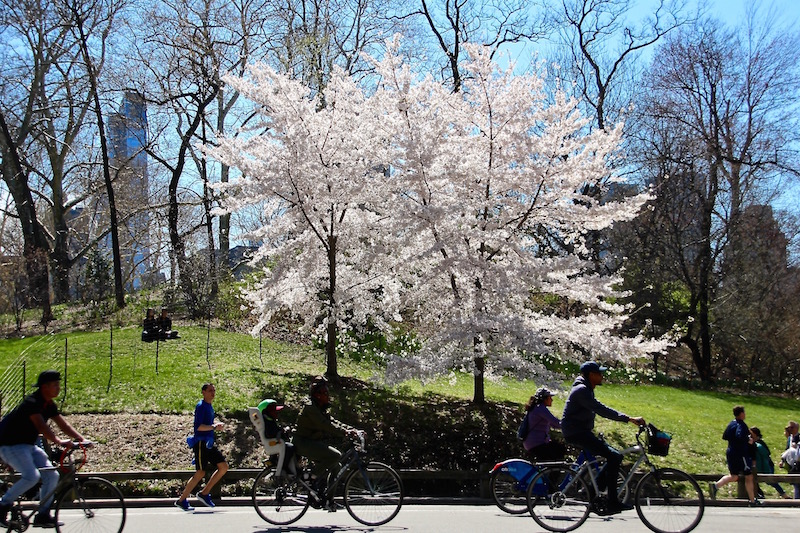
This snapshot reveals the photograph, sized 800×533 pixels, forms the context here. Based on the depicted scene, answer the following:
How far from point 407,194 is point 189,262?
1528cm

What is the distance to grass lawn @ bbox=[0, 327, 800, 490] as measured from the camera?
49.1 feet

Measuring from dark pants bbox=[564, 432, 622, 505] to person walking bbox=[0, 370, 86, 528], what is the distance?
17.6ft

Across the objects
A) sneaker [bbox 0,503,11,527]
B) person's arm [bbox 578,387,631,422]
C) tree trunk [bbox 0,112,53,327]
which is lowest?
sneaker [bbox 0,503,11,527]

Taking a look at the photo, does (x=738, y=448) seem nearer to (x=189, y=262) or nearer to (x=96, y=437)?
(x=96, y=437)

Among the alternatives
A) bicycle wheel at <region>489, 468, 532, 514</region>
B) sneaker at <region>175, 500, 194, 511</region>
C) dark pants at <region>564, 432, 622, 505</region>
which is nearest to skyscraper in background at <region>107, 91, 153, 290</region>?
sneaker at <region>175, 500, 194, 511</region>

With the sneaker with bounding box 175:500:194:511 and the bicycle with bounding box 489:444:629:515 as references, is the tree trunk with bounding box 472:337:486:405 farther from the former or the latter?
the sneaker with bounding box 175:500:194:511

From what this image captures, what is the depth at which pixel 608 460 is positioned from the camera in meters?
7.43

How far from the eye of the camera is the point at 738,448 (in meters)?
11.8

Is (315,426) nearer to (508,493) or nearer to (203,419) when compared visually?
(203,419)

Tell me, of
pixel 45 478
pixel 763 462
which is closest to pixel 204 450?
pixel 45 478

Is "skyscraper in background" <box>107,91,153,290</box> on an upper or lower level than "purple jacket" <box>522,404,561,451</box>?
upper

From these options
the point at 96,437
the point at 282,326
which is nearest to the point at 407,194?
the point at 96,437

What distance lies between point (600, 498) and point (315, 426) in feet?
10.9

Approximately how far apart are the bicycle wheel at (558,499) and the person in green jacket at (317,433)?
218cm
